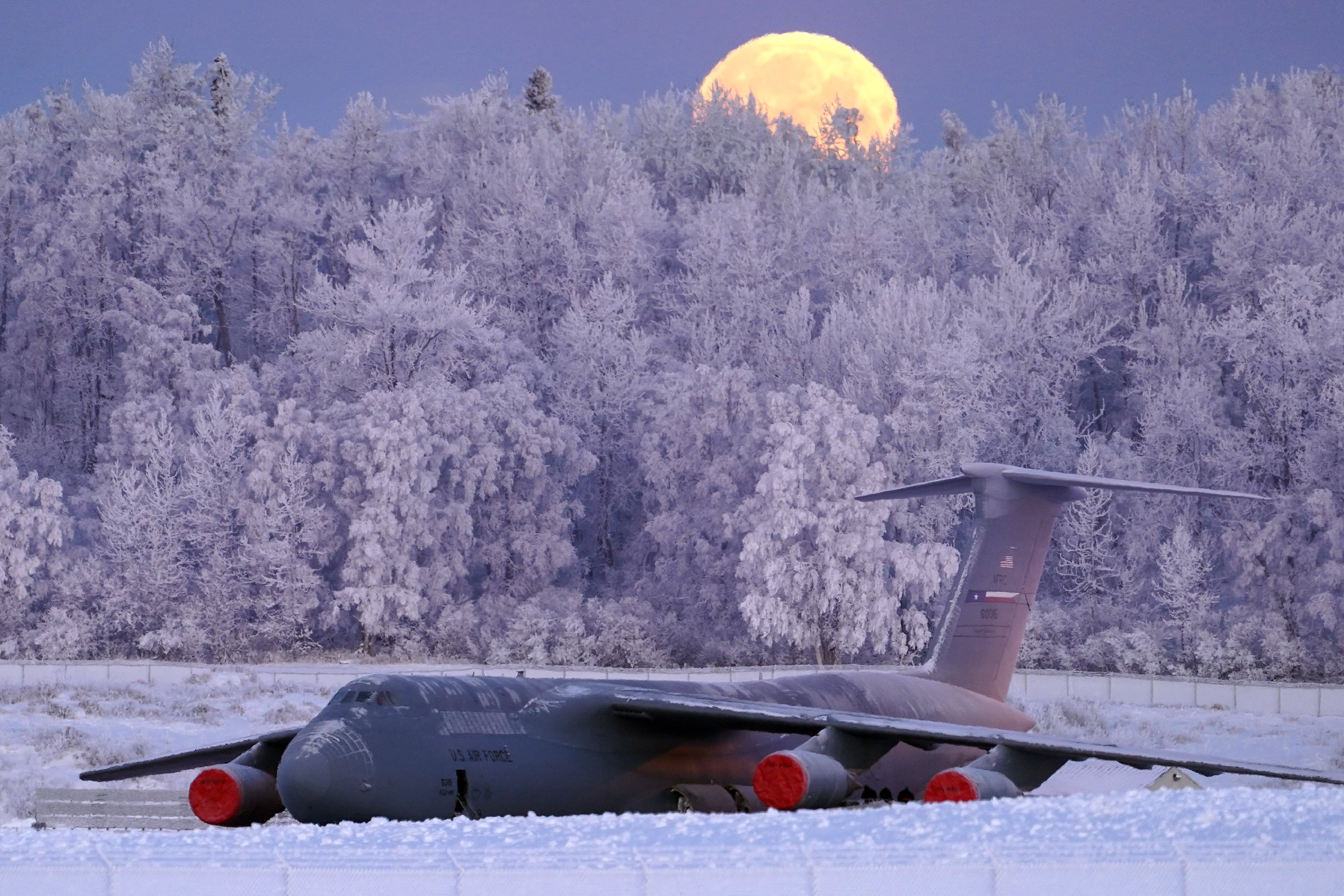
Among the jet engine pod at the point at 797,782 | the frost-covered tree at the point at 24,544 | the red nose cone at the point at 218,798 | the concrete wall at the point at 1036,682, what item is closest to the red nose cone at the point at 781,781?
the jet engine pod at the point at 797,782

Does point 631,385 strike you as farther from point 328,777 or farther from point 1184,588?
point 328,777

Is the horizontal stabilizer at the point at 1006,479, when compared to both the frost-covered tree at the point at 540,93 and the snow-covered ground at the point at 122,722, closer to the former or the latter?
the snow-covered ground at the point at 122,722

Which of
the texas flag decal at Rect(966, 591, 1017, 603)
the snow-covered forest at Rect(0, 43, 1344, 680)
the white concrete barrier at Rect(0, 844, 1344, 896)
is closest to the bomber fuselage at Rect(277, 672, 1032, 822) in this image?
the texas flag decal at Rect(966, 591, 1017, 603)

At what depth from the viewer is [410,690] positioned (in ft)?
45.1

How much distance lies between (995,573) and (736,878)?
529 inches

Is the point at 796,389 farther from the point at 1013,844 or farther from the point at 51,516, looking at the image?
the point at 1013,844

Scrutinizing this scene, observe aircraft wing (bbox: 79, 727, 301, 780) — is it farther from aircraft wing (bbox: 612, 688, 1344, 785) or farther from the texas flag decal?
the texas flag decal

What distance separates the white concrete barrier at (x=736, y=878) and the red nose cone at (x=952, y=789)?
467 centimetres

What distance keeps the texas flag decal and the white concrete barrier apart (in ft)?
41.0

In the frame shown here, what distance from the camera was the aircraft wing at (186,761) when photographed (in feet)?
52.6

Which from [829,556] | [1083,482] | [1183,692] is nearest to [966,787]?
[1083,482]

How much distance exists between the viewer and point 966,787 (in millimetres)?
12922

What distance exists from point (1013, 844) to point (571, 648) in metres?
41.0

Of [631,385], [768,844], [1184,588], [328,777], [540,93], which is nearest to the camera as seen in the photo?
[768,844]
